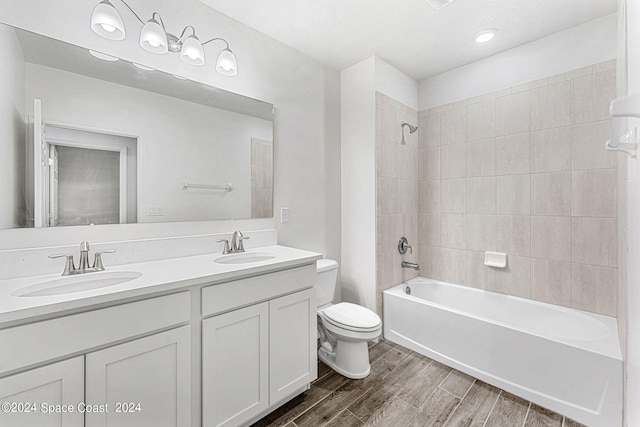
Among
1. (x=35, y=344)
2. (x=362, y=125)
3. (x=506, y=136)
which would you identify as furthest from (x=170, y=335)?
(x=506, y=136)

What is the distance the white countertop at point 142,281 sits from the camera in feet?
2.89

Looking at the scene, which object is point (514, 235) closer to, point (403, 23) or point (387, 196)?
point (387, 196)

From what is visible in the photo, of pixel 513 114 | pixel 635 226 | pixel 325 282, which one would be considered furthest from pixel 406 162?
pixel 635 226

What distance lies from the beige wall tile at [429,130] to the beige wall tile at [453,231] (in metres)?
0.76

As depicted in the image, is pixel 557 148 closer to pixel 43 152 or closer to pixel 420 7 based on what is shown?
pixel 420 7

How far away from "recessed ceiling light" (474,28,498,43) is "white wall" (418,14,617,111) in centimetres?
32

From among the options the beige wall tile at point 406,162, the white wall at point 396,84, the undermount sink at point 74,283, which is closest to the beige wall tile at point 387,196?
the beige wall tile at point 406,162

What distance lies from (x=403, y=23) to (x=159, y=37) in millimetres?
1600

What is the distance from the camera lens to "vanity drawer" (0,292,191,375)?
86 cm

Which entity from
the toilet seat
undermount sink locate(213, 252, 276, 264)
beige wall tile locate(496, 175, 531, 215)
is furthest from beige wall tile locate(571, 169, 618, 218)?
undermount sink locate(213, 252, 276, 264)

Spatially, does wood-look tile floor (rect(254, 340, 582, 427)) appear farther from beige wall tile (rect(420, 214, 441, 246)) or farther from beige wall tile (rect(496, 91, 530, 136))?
beige wall tile (rect(496, 91, 530, 136))

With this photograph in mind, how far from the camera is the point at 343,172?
2670mm

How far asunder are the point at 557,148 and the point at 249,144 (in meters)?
2.32

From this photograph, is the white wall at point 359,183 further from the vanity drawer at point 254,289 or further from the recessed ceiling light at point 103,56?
the recessed ceiling light at point 103,56
